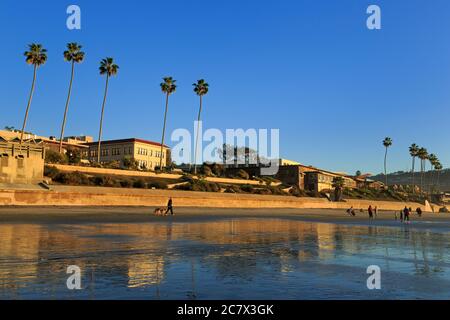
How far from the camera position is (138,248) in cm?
1602

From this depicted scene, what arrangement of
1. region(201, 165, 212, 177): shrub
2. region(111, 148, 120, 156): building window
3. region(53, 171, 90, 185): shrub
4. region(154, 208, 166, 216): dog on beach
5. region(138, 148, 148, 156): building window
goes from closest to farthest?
region(154, 208, 166, 216): dog on beach
region(53, 171, 90, 185): shrub
region(201, 165, 212, 177): shrub
region(138, 148, 148, 156): building window
region(111, 148, 120, 156): building window

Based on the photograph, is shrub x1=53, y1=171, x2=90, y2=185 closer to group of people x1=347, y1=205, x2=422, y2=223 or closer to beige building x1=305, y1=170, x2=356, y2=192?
group of people x1=347, y1=205, x2=422, y2=223

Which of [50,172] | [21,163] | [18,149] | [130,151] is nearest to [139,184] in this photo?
[50,172]

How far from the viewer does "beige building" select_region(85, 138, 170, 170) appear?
116 metres

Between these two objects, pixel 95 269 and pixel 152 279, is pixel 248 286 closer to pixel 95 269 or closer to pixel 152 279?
pixel 152 279

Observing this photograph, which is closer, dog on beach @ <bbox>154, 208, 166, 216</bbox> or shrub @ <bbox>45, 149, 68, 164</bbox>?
dog on beach @ <bbox>154, 208, 166, 216</bbox>

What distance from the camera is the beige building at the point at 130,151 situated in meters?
116

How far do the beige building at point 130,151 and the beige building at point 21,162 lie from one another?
206ft

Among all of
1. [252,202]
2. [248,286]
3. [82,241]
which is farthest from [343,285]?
[252,202]

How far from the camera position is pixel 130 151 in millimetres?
115562

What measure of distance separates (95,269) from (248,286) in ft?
13.6

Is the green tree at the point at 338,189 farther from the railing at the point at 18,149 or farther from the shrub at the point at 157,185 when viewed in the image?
the railing at the point at 18,149

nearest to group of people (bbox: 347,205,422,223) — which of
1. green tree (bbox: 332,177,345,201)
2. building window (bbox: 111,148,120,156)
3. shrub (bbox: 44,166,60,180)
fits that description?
green tree (bbox: 332,177,345,201)

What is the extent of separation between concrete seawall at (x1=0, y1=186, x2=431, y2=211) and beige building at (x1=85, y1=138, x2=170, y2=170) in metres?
50.1
